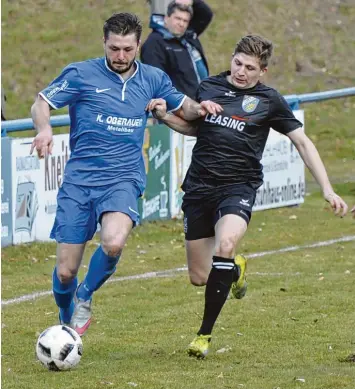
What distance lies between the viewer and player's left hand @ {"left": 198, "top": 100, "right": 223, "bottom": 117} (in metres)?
8.05

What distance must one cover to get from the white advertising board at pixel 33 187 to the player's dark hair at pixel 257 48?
14.9 ft

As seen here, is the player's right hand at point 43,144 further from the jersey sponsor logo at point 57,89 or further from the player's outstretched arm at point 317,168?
the player's outstretched arm at point 317,168

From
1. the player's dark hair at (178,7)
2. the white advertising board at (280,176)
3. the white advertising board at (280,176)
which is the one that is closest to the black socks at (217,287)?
the player's dark hair at (178,7)

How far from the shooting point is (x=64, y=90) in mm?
7863

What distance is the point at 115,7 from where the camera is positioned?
2722cm

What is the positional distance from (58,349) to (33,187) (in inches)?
214

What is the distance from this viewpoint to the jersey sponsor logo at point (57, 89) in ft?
25.7

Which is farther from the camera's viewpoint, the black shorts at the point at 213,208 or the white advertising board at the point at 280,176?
the white advertising board at the point at 280,176

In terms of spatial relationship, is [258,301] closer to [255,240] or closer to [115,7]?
[255,240]

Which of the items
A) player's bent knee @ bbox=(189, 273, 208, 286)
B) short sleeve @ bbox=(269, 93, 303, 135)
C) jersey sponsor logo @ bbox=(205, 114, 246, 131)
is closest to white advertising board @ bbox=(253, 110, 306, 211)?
player's bent knee @ bbox=(189, 273, 208, 286)

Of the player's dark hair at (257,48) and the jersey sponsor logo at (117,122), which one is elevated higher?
the player's dark hair at (257,48)

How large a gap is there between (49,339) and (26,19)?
2031cm

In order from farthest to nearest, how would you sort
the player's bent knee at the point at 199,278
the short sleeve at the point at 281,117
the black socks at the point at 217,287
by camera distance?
the player's bent knee at the point at 199,278, the short sleeve at the point at 281,117, the black socks at the point at 217,287

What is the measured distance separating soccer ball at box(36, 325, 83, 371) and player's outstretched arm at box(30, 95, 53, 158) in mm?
1093
